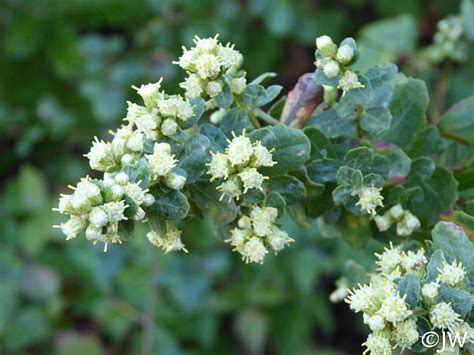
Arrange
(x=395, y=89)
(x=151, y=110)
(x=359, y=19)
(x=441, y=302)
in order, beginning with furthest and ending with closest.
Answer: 1. (x=359, y=19)
2. (x=395, y=89)
3. (x=151, y=110)
4. (x=441, y=302)

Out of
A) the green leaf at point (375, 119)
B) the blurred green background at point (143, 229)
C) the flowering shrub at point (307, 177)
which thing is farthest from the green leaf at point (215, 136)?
the blurred green background at point (143, 229)

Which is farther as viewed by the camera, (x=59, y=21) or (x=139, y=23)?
(x=139, y=23)

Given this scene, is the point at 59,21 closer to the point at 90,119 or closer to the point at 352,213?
the point at 90,119

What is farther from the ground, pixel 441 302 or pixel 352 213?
pixel 352 213

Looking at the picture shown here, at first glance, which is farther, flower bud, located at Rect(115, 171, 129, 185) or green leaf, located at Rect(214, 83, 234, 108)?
green leaf, located at Rect(214, 83, 234, 108)

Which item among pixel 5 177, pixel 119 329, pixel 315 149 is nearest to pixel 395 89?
pixel 315 149

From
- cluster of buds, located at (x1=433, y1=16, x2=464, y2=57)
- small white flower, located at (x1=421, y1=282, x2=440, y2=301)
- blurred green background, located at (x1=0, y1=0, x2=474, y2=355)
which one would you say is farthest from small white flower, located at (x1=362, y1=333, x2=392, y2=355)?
cluster of buds, located at (x1=433, y1=16, x2=464, y2=57)

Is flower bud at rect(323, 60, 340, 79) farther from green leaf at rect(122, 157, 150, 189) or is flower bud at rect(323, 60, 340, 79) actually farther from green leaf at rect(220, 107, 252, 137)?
green leaf at rect(122, 157, 150, 189)
